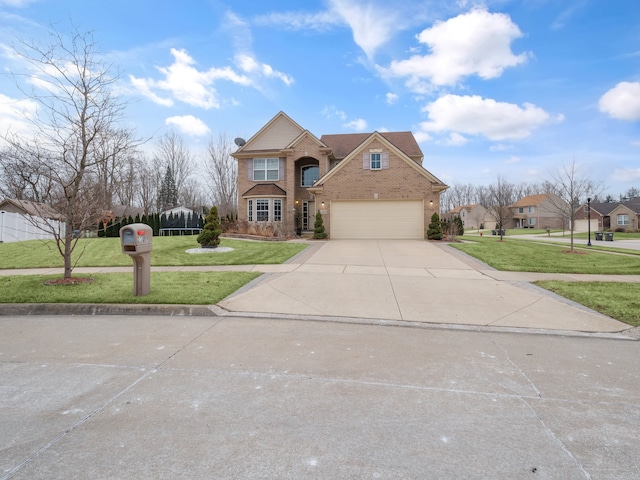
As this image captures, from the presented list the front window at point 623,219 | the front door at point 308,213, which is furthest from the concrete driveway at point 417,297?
the front window at point 623,219

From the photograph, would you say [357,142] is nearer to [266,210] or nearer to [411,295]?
[266,210]

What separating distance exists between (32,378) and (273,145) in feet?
78.1

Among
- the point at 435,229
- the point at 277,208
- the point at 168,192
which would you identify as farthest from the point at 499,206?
the point at 168,192

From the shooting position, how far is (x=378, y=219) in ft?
69.8

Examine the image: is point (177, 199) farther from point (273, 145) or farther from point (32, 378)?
point (32, 378)

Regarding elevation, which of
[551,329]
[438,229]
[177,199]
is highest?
[177,199]

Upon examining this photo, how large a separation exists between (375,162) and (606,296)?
15423mm

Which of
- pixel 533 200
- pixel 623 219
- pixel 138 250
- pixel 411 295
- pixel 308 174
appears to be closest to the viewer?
pixel 138 250

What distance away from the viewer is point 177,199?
161 feet

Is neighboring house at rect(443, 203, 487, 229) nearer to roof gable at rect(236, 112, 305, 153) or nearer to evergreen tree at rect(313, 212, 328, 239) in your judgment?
roof gable at rect(236, 112, 305, 153)

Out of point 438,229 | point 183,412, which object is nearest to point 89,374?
Result: point 183,412

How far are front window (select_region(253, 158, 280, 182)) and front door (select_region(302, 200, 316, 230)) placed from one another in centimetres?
295

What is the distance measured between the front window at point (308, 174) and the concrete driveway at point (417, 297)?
15652 millimetres

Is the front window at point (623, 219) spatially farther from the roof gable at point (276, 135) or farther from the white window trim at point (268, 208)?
the white window trim at point (268, 208)
